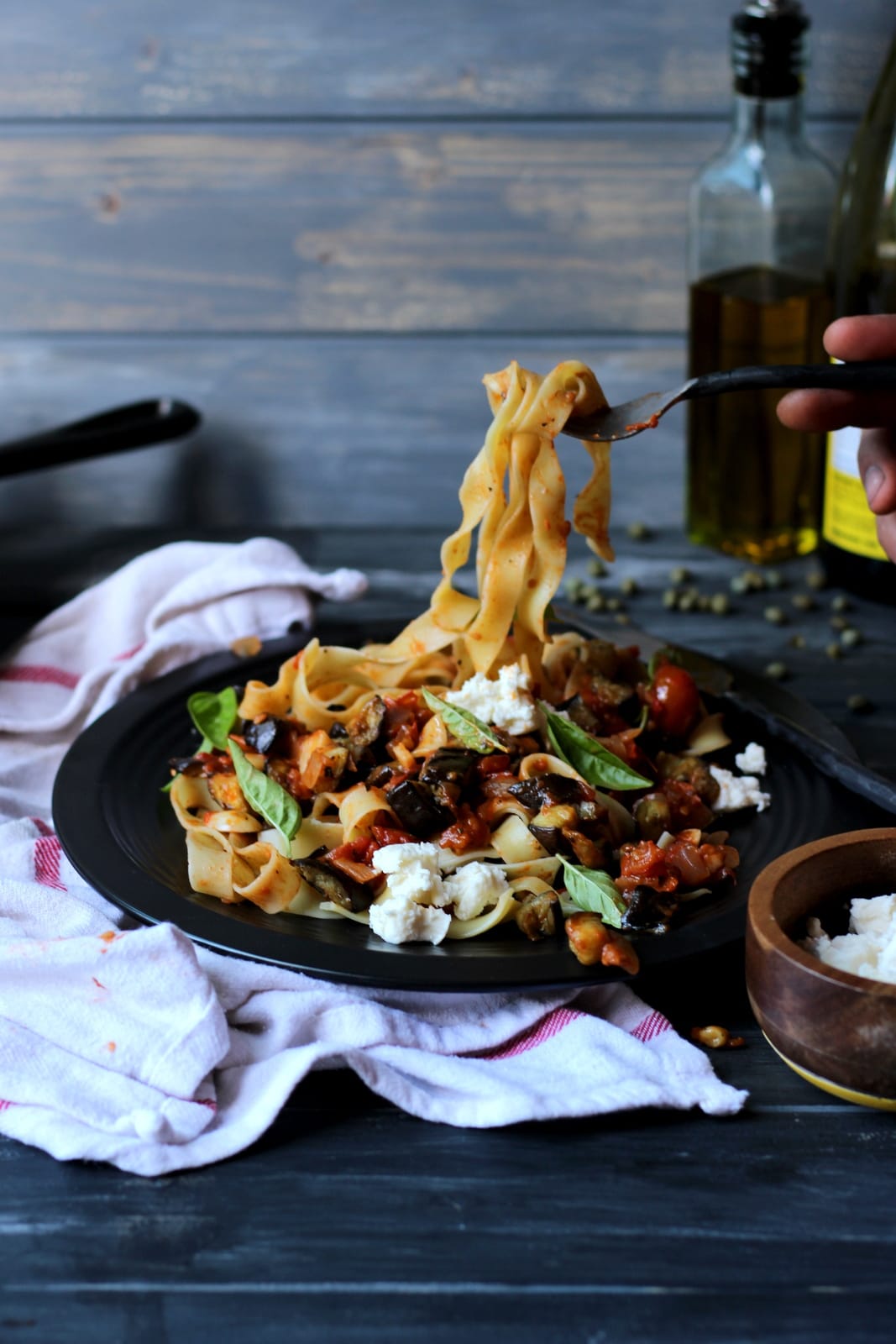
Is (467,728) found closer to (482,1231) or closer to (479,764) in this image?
(479,764)

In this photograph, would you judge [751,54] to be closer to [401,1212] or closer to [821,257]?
[821,257]

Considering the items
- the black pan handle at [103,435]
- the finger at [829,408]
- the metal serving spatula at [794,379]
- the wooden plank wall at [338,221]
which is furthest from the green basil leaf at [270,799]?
the wooden plank wall at [338,221]

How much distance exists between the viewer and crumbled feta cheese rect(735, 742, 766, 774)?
2.14 meters

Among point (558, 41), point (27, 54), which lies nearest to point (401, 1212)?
point (558, 41)

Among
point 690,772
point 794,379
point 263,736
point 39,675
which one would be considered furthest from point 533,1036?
point 39,675

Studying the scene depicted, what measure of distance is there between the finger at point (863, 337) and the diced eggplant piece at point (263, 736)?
1009 mm

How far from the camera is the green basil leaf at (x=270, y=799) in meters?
1.93

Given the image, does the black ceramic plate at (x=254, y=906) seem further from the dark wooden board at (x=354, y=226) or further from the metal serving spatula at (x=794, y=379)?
the dark wooden board at (x=354, y=226)

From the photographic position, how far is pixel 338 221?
11.0ft

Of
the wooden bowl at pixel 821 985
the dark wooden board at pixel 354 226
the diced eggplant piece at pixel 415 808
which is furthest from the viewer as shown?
the dark wooden board at pixel 354 226

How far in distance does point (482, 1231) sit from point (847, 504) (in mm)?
1928

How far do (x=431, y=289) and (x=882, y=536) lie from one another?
143cm

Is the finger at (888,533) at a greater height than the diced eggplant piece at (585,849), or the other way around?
the finger at (888,533)

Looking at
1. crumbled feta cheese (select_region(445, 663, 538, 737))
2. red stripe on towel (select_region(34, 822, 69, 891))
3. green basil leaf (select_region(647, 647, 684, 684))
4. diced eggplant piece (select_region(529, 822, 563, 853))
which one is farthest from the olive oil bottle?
red stripe on towel (select_region(34, 822, 69, 891))
